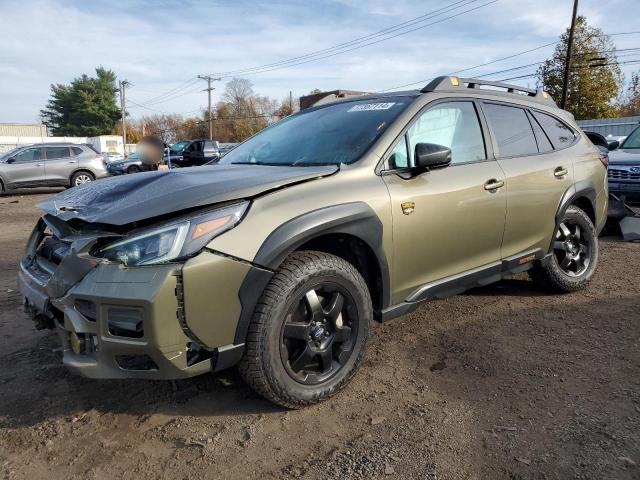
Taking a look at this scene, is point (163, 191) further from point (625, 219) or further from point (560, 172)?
point (625, 219)

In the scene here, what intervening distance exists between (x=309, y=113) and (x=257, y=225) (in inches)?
72.8

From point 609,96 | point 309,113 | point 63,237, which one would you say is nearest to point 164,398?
point 63,237

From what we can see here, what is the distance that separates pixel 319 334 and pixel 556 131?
3.15 m

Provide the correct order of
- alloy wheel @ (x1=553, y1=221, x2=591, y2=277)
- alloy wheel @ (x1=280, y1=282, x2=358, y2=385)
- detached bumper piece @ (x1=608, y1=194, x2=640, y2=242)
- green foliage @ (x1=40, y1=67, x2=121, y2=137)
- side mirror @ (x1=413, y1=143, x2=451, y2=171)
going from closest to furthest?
alloy wheel @ (x1=280, y1=282, x2=358, y2=385) → side mirror @ (x1=413, y1=143, x2=451, y2=171) → alloy wheel @ (x1=553, y1=221, x2=591, y2=277) → detached bumper piece @ (x1=608, y1=194, x2=640, y2=242) → green foliage @ (x1=40, y1=67, x2=121, y2=137)

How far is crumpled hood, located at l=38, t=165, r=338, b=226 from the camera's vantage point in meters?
2.30

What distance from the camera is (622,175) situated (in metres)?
8.00

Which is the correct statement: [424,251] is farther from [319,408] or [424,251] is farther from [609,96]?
[609,96]

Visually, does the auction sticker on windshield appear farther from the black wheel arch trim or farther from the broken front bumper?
the black wheel arch trim

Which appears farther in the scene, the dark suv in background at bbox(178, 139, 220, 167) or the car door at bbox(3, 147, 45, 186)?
the dark suv in background at bbox(178, 139, 220, 167)

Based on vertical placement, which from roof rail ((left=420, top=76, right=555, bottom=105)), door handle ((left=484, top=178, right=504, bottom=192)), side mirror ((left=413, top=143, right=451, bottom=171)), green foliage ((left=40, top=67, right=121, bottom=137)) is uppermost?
green foliage ((left=40, top=67, right=121, bottom=137))

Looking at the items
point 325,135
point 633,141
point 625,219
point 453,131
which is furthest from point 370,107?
point 633,141

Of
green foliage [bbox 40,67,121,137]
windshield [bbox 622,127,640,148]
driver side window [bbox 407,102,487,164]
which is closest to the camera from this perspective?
driver side window [bbox 407,102,487,164]

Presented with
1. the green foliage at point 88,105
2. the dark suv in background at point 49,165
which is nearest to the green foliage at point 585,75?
the dark suv in background at point 49,165

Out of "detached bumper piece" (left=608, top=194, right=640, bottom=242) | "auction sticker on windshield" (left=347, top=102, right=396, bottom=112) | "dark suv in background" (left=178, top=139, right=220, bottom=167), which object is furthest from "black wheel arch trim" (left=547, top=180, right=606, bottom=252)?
"dark suv in background" (left=178, top=139, right=220, bottom=167)
